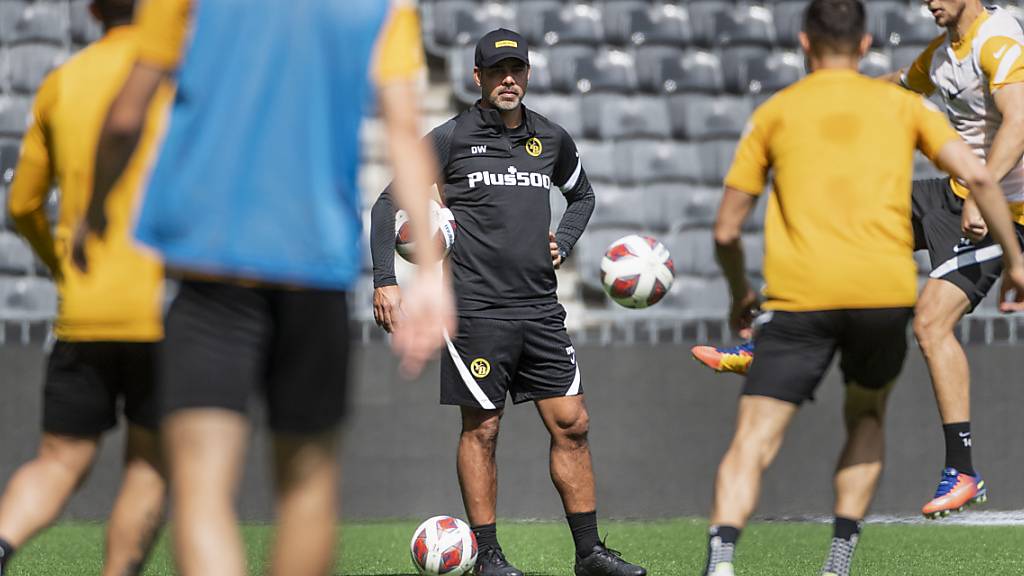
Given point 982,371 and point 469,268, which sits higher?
point 469,268

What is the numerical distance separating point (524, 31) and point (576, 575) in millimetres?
6504

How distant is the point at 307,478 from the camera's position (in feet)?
10.4

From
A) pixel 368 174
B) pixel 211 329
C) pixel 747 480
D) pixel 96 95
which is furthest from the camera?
pixel 368 174

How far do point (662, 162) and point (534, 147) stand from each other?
195 inches

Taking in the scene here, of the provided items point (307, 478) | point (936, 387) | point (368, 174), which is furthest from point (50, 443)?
point (368, 174)

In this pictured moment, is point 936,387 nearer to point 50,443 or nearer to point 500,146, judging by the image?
point 500,146

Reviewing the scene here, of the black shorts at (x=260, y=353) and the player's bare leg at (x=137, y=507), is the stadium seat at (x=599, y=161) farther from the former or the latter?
the black shorts at (x=260, y=353)

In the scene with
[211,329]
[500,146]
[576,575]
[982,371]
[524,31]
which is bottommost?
[576,575]

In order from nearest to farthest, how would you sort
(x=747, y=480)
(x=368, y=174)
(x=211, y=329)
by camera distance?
(x=211, y=329)
(x=747, y=480)
(x=368, y=174)

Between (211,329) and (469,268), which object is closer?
(211,329)

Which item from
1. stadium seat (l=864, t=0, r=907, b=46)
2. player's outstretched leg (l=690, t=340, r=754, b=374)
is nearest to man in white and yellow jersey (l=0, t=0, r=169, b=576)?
player's outstretched leg (l=690, t=340, r=754, b=374)

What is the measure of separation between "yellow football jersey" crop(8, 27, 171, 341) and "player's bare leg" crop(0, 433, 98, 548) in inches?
13.0

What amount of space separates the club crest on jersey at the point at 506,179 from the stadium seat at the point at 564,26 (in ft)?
18.2

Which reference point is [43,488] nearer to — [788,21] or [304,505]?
[304,505]
